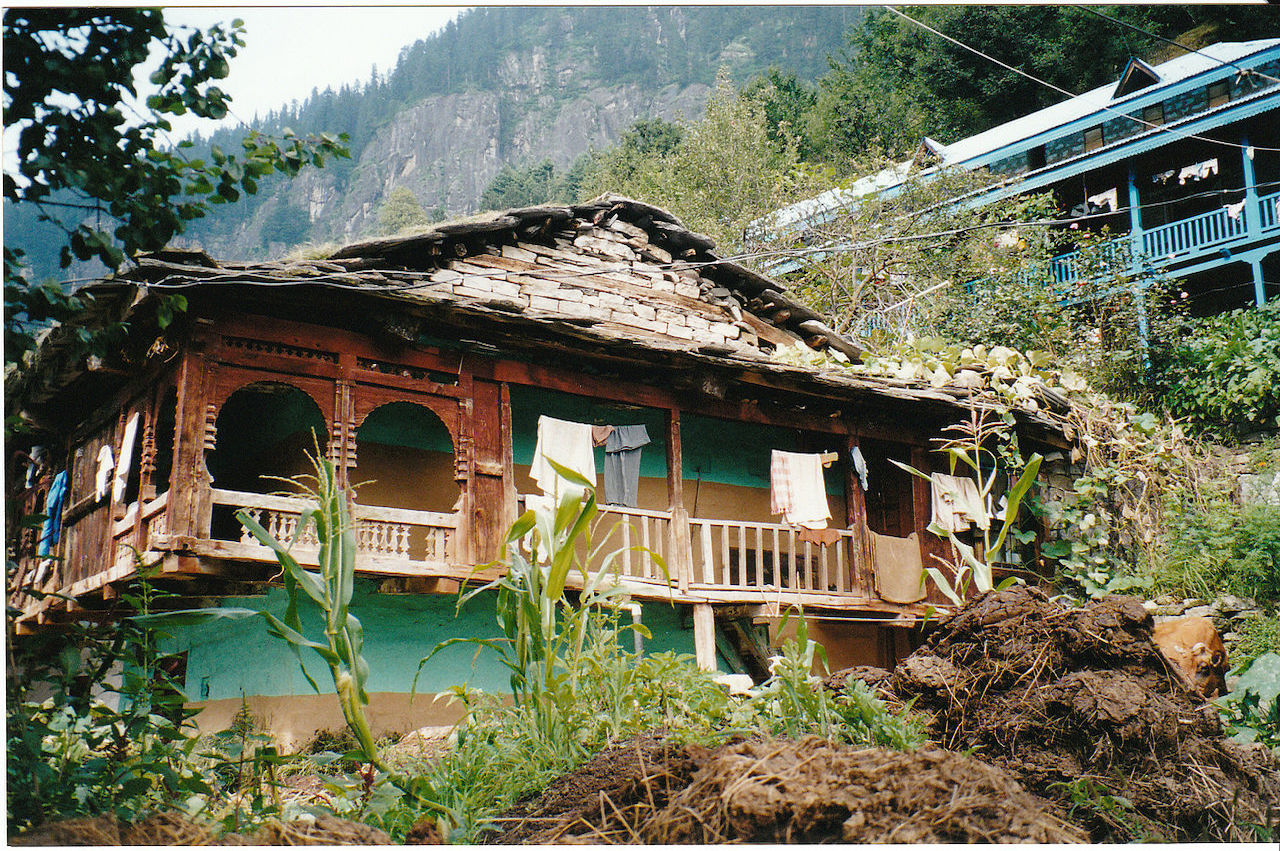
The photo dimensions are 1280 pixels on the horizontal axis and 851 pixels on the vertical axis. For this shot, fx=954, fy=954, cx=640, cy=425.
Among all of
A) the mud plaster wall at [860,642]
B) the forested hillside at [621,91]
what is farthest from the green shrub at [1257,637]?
the forested hillside at [621,91]

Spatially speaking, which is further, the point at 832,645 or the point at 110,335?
the point at 832,645

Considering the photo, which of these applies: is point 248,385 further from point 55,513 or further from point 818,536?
point 818,536

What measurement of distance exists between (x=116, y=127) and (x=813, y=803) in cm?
353

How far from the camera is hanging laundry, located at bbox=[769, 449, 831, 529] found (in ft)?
32.8

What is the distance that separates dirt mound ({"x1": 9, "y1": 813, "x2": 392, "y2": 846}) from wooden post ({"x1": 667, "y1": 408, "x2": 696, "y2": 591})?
594 centimetres

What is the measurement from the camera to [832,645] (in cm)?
1130

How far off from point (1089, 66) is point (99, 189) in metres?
23.9

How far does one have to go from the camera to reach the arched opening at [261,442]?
372 inches

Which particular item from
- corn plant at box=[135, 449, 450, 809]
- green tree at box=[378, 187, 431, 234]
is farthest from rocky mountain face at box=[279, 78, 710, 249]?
corn plant at box=[135, 449, 450, 809]

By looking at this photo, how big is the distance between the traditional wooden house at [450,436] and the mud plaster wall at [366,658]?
0.02 metres

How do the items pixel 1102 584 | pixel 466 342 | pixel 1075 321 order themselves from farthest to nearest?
pixel 1075 321 < pixel 1102 584 < pixel 466 342

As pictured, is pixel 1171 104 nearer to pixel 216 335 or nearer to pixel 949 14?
pixel 949 14

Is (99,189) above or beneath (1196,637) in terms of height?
above

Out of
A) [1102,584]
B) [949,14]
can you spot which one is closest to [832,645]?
[1102,584]
